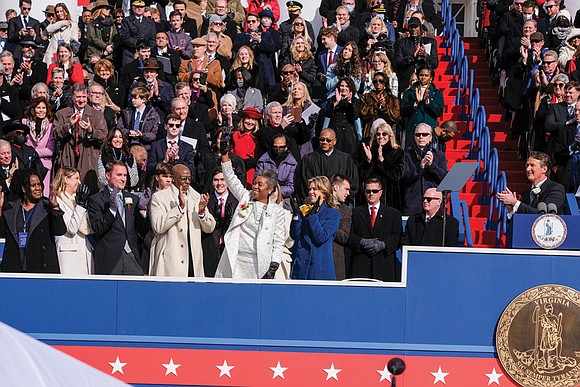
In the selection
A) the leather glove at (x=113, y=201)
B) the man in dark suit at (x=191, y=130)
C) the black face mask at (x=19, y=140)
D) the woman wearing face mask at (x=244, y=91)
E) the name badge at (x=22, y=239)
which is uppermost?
the woman wearing face mask at (x=244, y=91)

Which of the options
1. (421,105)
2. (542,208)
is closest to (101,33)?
(421,105)

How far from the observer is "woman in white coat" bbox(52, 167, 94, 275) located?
11.4m

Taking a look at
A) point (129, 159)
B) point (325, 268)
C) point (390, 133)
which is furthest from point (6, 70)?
point (325, 268)

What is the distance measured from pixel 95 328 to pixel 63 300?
0.40m

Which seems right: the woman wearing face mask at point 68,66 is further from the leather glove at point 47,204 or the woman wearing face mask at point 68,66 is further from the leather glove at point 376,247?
the leather glove at point 376,247

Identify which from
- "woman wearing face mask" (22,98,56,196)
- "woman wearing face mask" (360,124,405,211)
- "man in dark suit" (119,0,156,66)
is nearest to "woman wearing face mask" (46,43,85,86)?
"man in dark suit" (119,0,156,66)

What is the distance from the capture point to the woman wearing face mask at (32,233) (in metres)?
11.2

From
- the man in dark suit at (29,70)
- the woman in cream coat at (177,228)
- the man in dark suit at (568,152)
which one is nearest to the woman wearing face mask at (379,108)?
the man in dark suit at (568,152)

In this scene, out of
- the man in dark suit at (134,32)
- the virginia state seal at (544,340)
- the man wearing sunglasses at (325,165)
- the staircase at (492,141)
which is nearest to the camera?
the virginia state seal at (544,340)

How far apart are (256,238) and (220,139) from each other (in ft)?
7.81

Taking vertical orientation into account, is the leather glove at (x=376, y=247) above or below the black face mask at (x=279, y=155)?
below

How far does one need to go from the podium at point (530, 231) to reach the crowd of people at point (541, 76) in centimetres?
40

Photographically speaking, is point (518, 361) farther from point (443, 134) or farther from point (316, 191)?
point (443, 134)

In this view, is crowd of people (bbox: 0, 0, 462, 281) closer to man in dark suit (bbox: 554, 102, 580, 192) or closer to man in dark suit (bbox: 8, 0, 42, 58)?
man in dark suit (bbox: 8, 0, 42, 58)
